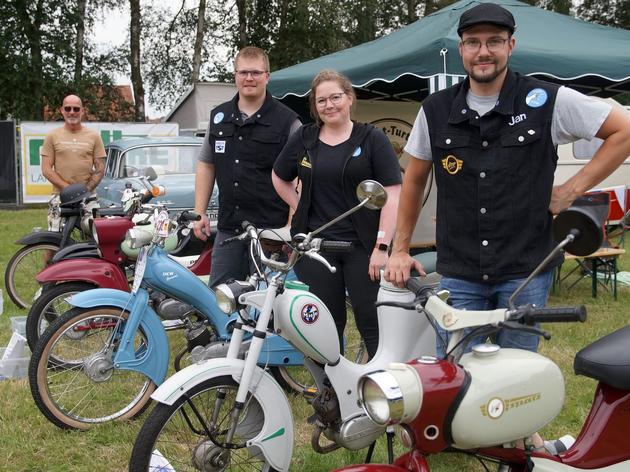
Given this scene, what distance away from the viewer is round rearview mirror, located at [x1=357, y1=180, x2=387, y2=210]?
247 centimetres

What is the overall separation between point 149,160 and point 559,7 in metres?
22.4

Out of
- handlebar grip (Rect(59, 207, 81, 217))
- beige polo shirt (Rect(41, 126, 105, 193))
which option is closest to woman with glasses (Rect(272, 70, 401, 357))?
handlebar grip (Rect(59, 207, 81, 217))

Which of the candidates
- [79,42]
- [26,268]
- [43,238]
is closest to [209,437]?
[43,238]

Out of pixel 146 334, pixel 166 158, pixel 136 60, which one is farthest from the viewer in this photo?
pixel 136 60

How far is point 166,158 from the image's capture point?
858 cm

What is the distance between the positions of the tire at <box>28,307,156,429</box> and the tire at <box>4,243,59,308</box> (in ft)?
7.94

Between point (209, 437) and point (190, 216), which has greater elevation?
point (190, 216)

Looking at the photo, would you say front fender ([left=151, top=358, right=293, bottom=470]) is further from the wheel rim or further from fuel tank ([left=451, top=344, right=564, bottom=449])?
fuel tank ([left=451, top=344, right=564, bottom=449])

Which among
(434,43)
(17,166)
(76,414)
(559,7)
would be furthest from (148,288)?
(559,7)

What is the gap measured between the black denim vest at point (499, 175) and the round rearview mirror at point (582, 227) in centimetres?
52

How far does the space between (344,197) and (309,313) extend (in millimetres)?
766

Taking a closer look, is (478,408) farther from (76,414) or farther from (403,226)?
(76,414)

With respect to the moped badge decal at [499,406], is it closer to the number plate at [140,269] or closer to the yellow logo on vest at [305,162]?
the yellow logo on vest at [305,162]

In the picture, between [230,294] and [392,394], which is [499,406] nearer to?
[392,394]
